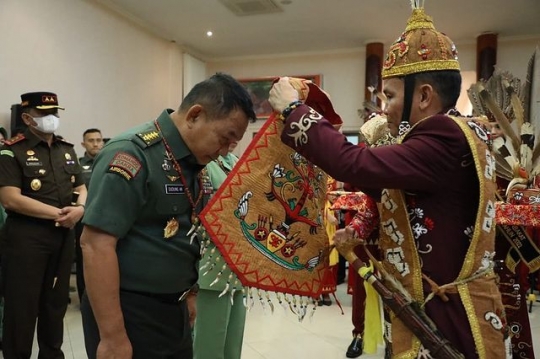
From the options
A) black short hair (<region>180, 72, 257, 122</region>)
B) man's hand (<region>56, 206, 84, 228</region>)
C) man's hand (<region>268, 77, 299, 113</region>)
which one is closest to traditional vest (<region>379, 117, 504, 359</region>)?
man's hand (<region>268, 77, 299, 113</region>)

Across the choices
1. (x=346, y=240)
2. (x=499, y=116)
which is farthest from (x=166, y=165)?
(x=499, y=116)

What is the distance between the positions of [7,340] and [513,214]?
310cm

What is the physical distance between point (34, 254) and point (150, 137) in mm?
1853

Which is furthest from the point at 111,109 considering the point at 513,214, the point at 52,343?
the point at 513,214

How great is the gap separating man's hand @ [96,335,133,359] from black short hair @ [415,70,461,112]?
1013 mm

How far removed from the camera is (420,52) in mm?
1196

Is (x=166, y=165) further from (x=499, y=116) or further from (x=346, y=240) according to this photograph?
(x=499, y=116)

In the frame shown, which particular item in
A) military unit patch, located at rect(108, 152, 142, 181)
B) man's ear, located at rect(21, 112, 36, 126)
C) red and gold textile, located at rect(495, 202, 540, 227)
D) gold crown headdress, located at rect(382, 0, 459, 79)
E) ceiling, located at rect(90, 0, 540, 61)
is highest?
ceiling, located at rect(90, 0, 540, 61)

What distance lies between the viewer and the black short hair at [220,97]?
1260 millimetres

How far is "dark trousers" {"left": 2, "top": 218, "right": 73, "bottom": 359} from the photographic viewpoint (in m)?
2.63

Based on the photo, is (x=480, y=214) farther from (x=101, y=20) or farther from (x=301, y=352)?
(x=101, y=20)

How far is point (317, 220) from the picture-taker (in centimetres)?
139

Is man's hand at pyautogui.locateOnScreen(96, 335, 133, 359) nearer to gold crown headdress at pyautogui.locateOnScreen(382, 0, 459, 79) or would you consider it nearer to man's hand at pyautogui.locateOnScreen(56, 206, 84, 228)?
gold crown headdress at pyautogui.locateOnScreen(382, 0, 459, 79)

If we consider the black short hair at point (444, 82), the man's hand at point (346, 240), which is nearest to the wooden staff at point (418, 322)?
the man's hand at point (346, 240)
